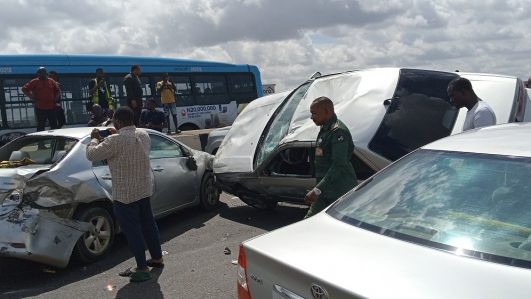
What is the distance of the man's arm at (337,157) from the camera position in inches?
171

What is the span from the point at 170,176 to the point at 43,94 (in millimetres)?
4939

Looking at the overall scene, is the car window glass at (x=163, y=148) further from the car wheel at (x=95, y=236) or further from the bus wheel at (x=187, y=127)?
the bus wheel at (x=187, y=127)

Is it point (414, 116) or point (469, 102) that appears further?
point (414, 116)

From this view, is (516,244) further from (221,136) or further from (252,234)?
(221,136)

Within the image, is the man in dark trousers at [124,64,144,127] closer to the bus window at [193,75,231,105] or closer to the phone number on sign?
the phone number on sign

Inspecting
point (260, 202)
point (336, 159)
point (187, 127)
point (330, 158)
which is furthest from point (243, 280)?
point (187, 127)

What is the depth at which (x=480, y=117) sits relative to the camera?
16.1ft

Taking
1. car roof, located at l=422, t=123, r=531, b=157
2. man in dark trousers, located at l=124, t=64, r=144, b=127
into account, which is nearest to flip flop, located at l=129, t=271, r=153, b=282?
car roof, located at l=422, t=123, r=531, b=157

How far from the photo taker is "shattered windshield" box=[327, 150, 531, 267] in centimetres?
223

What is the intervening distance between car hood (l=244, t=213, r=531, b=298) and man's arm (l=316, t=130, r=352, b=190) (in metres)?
1.62

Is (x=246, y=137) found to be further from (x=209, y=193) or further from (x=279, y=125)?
(x=209, y=193)

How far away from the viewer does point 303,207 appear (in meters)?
7.89

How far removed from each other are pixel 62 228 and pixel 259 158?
2659mm

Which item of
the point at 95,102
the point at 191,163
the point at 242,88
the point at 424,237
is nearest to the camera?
the point at 424,237
